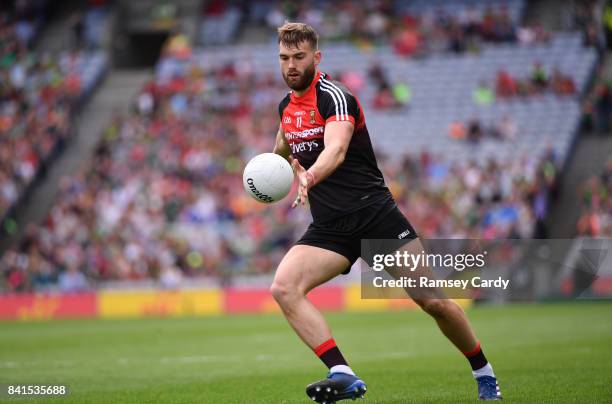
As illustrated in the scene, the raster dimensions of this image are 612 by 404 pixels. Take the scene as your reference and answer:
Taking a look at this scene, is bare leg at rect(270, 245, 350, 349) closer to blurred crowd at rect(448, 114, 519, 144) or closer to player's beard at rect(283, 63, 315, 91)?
player's beard at rect(283, 63, 315, 91)

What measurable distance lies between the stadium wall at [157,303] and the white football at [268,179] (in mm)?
18621

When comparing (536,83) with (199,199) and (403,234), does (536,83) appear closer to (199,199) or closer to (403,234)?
(199,199)

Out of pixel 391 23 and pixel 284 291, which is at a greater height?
pixel 391 23

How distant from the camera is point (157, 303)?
2725 centimetres

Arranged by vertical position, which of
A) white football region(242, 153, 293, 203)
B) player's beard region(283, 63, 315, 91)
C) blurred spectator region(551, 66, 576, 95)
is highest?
player's beard region(283, 63, 315, 91)

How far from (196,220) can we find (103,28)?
1384cm

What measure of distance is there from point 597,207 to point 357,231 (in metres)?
18.3

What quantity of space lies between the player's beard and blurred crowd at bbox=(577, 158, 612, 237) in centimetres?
1739

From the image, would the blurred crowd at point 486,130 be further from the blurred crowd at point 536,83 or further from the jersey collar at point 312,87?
the jersey collar at point 312,87

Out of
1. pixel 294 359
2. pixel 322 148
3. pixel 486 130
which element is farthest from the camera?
pixel 486 130

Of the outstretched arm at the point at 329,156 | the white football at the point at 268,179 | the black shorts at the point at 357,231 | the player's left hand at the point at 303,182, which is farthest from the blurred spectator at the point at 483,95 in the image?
the player's left hand at the point at 303,182

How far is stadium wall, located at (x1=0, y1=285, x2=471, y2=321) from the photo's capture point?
25.9 metres

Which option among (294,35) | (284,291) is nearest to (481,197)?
(294,35)

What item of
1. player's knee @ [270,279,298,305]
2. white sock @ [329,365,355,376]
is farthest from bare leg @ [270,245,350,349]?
white sock @ [329,365,355,376]
